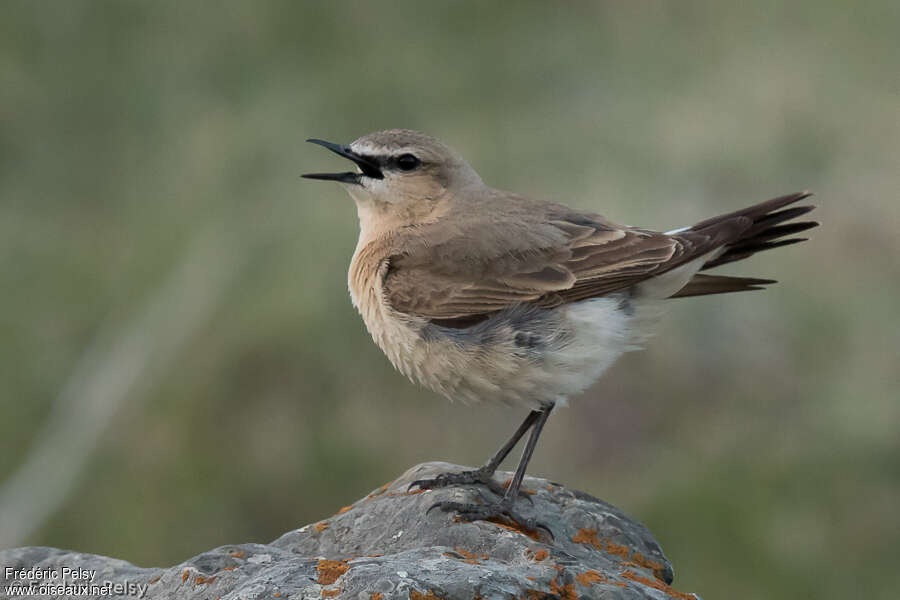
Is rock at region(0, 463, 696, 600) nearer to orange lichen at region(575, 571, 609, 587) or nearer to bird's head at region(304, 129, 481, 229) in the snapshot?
orange lichen at region(575, 571, 609, 587)

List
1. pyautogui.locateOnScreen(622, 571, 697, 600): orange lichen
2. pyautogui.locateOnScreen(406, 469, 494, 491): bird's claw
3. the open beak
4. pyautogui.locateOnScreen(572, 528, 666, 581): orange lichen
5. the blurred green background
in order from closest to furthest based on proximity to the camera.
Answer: pyautogui.locateOnScreen(622, 571, 697, 600): orange lichen, pyautogui.locateOnScreen(572, 528, 666, 581): orange lichen, pyautogui.locateOnScreen(406, 469, 494, 491): bird's claw, the open beak, the blurred green background

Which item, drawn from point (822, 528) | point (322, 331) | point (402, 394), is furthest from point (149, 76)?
point (822, 528)

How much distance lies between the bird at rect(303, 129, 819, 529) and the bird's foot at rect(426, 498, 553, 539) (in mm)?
23

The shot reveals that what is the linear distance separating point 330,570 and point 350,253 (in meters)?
9.07

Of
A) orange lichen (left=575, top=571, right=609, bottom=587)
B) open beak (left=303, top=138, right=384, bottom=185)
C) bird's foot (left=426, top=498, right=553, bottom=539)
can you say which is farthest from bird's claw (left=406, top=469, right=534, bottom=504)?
open beak (left=303, top=138, right=384, bottom=185)

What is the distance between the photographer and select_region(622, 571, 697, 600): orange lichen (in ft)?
→ 20.0

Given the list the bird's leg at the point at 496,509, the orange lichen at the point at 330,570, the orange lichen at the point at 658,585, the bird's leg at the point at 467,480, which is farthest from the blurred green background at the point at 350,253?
the orange lichen at the point at 330,570

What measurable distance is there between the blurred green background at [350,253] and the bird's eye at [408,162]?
405 cm

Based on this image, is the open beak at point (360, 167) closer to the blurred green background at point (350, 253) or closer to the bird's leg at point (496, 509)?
the bird's leg at point (496, 509)

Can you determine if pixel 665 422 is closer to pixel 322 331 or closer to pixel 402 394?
pixel 402 394

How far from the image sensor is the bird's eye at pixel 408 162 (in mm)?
8461

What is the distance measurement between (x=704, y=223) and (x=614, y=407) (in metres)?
4.76

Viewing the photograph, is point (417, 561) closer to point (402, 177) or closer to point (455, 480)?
point (455, 480)

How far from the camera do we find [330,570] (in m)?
5.60
